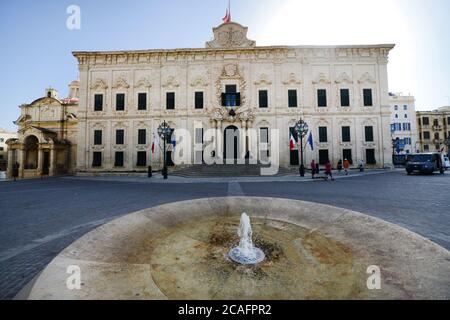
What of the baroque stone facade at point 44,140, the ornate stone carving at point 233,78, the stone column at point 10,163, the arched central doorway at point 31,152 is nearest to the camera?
the ornate stone carving at point 233,78

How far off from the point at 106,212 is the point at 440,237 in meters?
8.12

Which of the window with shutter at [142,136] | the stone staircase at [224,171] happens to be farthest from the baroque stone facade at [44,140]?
the stone staircase at [224,171]

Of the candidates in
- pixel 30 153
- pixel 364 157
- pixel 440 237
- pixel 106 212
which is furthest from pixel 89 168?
pixel 364 157

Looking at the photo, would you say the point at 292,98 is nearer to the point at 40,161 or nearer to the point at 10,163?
the point at 40,161

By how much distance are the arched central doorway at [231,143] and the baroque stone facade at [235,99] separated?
0.38m

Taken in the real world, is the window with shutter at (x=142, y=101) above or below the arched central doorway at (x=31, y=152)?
above

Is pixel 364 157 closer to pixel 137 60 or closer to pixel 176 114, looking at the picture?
pixel 176 114

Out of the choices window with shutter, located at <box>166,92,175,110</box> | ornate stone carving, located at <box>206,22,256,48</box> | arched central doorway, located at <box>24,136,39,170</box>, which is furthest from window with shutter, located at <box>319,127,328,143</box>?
arched central doorway, located at <box>24,136,39,170</box>

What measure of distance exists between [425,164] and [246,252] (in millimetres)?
22402

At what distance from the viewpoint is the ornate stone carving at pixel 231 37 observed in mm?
25516

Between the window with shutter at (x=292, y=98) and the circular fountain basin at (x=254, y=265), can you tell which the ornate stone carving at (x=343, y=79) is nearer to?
the window with shutter at (x=292, y=98)

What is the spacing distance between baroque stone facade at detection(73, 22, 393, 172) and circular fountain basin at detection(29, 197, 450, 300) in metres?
20.2
